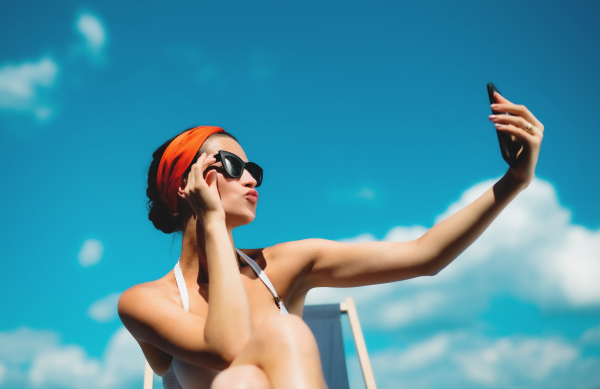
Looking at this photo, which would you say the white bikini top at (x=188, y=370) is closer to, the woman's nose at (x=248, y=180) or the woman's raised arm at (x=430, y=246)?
the woman's raised arm at (x=430, y=246)

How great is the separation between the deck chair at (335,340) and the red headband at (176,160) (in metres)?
3.27

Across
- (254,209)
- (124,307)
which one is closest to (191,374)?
(124,307)

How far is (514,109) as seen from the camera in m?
1.57

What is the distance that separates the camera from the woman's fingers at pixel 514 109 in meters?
1.56

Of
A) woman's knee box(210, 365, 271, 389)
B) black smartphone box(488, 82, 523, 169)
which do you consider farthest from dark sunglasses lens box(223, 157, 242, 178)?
black smartphone box(488, 82, 523, 169)

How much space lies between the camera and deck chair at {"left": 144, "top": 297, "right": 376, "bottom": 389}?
4.77 m

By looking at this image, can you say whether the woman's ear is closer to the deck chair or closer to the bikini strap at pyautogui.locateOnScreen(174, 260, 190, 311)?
the bikini strap at pyautogui.locateOnScreen(174, 260, 190, 311)

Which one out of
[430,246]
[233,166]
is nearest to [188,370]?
[233,166]

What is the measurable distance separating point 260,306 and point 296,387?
927 mm

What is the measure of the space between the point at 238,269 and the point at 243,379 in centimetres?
47

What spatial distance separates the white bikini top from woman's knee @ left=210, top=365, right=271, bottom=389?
550 millimetres

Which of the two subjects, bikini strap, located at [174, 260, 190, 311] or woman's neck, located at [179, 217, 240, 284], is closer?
bikini strap, located at [174, 260, 190, 311]

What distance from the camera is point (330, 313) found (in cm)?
551

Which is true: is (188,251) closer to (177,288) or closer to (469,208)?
(177,288)
